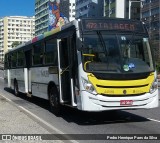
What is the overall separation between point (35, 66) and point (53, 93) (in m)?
2.97

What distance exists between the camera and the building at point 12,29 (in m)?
181

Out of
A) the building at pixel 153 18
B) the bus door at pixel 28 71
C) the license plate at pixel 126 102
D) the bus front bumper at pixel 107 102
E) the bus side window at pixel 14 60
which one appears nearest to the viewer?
the bus front bumper at pixel 107 102

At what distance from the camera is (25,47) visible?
1697 cm

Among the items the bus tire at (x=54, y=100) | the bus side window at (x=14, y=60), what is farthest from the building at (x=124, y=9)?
the bus tire at (x=54, y=100)

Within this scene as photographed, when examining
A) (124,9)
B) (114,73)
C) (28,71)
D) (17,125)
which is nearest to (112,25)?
(114,73)

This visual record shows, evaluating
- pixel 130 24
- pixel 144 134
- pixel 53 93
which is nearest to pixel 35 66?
pixel 53 93

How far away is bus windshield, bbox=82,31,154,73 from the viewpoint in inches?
392

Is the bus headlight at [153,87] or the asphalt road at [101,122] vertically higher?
the bus headlight at [153,87]

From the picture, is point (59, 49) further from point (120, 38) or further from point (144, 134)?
point (144, 134)

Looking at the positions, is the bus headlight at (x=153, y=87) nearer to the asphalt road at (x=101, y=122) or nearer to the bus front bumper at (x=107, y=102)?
the bus front bumper at (x=107, y=102)

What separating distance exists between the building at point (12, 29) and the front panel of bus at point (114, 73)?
562 ft

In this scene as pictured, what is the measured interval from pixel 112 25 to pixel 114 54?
3.06ft

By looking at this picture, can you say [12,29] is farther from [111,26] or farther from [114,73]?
[114,73]

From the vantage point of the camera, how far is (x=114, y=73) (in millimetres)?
9859
